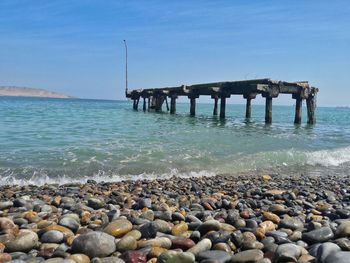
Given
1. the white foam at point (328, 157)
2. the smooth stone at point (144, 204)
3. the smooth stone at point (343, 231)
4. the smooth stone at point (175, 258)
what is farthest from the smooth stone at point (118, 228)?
the white foam at point (328, 157)

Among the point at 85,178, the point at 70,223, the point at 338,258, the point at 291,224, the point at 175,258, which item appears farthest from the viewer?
the point at 85,178

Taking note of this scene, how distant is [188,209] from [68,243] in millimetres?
1997

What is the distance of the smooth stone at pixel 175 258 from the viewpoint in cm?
317

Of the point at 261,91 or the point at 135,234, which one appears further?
the point at 261,91

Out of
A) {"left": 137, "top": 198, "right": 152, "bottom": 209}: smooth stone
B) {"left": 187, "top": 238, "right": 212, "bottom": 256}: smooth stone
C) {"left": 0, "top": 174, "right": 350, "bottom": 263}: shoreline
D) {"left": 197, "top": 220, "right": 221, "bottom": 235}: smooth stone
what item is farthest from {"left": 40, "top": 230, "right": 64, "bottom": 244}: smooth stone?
{"left": 137, "top": 198, "right": 152, "bottom": 209}: smooth stone

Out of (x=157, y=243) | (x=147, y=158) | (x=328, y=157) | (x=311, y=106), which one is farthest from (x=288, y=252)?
(x=311, y=106)

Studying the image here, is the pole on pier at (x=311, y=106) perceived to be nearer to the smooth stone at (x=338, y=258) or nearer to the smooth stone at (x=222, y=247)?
the smooth stone at (x=222, y=247)

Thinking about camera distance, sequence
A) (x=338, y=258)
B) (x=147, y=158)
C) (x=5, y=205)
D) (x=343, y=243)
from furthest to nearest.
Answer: (x=147, y=158)
(x=5, y=205)
(x=343, y=243)
(x=338, y=258)

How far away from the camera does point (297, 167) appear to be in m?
11.4

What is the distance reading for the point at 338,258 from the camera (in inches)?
119

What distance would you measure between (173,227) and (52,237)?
1.17 metres

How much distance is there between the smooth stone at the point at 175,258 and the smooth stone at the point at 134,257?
15 cm

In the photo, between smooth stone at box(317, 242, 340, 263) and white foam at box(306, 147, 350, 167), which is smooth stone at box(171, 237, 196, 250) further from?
white foam at box(306, 147, 350, 167)

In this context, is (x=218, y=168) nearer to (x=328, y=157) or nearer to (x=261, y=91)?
(x=328, y=157)
